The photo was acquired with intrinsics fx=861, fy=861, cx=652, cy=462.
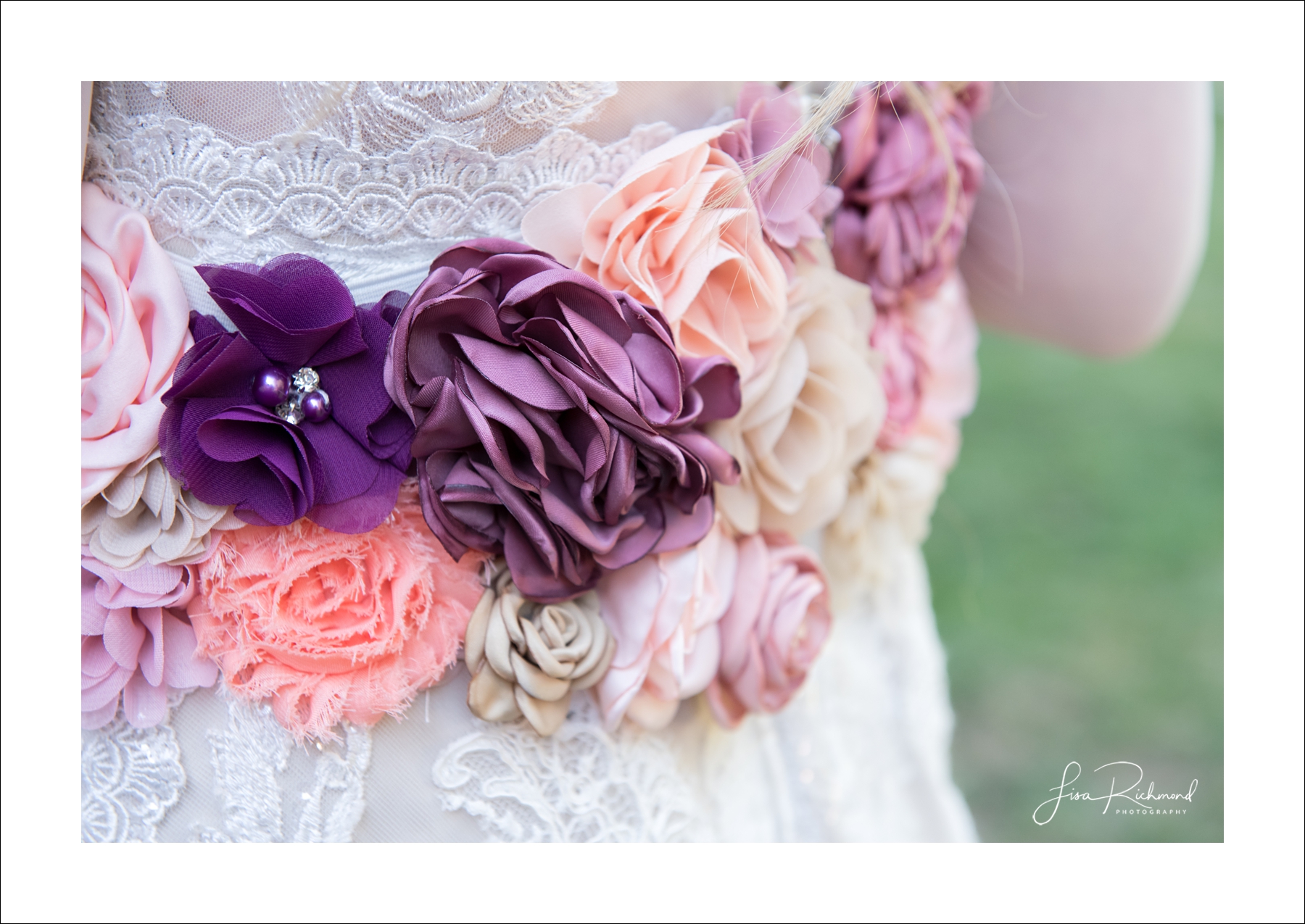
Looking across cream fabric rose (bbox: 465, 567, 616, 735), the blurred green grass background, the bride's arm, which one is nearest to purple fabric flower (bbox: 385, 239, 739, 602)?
cream fabric rose (bbox: 465, 567, 616, 735)

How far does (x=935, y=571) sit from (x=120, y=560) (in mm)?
2109

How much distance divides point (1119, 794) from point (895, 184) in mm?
628

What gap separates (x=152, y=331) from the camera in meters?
0.62

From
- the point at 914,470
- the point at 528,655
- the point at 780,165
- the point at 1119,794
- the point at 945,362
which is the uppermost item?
the point at 780,165

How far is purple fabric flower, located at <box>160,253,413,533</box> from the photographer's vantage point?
598 mm

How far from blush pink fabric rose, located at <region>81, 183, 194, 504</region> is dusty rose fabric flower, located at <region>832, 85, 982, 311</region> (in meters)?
0.56

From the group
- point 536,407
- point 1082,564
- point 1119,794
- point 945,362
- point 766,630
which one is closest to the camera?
point 536,407

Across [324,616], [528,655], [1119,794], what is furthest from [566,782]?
[1119,794]

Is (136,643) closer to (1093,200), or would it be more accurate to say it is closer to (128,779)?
(128,779)

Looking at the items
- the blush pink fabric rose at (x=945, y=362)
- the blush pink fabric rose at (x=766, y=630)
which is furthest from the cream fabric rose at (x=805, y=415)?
the blush pink fabric rose at (x=945, y=362)

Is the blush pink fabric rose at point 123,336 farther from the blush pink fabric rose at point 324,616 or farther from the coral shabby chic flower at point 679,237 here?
the coral shabby chic flower at point 679,237

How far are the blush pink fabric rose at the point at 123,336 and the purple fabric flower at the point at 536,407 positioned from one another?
170 millimetres

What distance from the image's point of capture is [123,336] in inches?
24.0

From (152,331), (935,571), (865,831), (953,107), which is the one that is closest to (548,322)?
(152,331)
